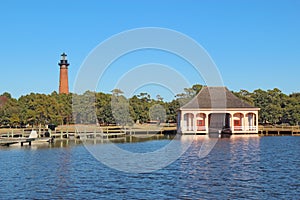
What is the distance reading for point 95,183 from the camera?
67.5 ft

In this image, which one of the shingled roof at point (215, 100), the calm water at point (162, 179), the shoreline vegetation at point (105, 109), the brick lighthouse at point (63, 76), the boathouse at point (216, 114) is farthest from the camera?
the brick lighthouse at point (63, 76)

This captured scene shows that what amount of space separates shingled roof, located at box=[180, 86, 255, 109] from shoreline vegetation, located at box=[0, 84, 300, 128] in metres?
16.2

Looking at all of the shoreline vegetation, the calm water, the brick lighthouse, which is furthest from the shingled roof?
the brick lighthouse

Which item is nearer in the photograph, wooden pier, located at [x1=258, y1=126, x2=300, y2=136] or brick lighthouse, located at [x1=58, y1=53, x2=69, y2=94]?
wooden pier, located at [x1=258, y1=126, x2=300, y2=136]

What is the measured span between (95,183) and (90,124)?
5488 cm

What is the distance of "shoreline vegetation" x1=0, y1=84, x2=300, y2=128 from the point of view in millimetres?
70062

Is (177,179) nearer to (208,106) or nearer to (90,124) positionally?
(208,106)

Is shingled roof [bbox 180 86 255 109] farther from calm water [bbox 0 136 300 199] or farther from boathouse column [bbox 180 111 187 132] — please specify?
calm water [bbox 0 136 300 199]

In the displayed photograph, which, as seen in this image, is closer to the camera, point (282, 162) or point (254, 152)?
point (282, 162)

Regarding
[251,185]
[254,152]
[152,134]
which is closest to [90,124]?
[152,134]

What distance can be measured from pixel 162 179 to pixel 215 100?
38.9 m

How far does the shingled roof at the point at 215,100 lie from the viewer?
57500 mm

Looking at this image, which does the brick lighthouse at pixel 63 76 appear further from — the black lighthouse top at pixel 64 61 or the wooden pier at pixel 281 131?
the wooden pier at pixel 281 131

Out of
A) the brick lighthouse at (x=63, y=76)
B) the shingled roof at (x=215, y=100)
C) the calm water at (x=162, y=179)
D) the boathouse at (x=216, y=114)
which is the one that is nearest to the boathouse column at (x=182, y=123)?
the boathouse at (x=216, y=114)
